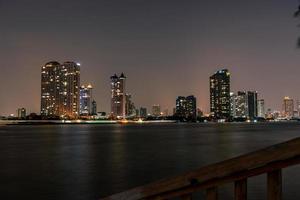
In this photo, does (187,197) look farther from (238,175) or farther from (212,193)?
(238,175)

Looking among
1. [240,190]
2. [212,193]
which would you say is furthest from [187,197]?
[240,190]

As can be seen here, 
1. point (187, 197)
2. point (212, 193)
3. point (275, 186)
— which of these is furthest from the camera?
point (187, 197)

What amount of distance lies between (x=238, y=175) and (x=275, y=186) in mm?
295

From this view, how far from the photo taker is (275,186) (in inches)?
101

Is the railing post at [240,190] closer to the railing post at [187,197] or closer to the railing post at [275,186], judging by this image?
the railing post at [275,186]

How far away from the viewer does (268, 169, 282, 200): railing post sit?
256 centimetres

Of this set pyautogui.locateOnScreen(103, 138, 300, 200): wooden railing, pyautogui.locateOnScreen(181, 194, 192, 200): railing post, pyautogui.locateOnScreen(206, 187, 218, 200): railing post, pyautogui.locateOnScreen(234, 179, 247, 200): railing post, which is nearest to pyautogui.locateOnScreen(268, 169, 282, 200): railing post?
pyautogui.locateOnScreen(103, 138, 300, 200): wooden railing

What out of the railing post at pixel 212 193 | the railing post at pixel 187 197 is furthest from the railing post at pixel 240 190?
the railing post at pixel 187 197

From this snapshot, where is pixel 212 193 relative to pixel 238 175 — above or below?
below

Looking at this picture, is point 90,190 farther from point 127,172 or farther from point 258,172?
point 258,172

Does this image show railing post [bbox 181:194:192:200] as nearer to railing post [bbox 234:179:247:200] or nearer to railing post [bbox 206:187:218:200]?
railing post [bbox 206:187:218:200]

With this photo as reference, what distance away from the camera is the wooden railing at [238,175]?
2.49m

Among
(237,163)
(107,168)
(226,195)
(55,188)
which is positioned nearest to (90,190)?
(55,188)

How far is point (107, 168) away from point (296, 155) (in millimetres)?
30901
